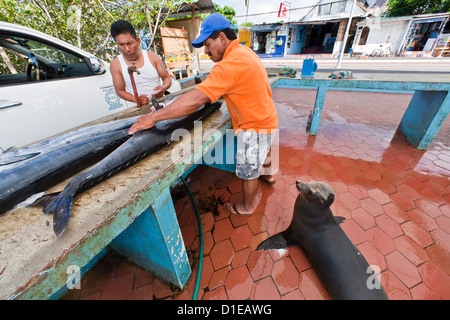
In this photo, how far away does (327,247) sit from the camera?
5.60 feet

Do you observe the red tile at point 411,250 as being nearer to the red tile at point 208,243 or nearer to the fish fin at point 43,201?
the red tile at point 208,243

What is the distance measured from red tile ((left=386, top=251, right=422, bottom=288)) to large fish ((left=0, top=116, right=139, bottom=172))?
3.03 m

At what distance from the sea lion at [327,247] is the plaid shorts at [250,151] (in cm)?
52

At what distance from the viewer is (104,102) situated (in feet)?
10.00

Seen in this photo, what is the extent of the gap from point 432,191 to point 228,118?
3.27m

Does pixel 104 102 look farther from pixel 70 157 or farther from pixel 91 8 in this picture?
pixel 91 8

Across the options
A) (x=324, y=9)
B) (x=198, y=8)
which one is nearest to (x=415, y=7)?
(x=324, y=9)

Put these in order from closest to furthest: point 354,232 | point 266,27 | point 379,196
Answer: point 354,232 → point 379,196 → point 266,27

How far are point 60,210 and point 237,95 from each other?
156 cm

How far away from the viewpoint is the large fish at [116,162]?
1030 millimetres

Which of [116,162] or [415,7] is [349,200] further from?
[415,7]

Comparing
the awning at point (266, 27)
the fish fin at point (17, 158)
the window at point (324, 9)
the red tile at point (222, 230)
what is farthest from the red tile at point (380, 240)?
the awning at point (266, 27)

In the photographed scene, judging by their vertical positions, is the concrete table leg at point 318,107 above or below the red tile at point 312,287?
above

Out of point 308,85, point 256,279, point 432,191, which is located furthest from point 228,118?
point 432,191
